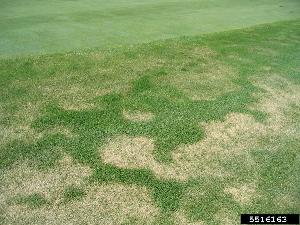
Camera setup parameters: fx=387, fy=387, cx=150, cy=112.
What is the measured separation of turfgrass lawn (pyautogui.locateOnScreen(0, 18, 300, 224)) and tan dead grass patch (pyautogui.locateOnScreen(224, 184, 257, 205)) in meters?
0.02

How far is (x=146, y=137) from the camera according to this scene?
594 cm

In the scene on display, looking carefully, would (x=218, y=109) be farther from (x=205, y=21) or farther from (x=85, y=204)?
(x=205, y=21)

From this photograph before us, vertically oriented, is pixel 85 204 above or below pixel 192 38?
below

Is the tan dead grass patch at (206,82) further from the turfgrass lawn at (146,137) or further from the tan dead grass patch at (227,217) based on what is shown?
the tan dead grass patch at (227,217)

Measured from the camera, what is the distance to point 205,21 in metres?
12.2

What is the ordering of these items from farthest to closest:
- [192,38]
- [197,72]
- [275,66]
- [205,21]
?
[205,21] < [192,38] < [275,66] < [197,72]

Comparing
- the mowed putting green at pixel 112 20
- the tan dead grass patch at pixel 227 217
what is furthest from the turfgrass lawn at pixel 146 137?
the mowed putting green at pixel 112 20

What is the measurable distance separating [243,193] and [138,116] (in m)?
2.32

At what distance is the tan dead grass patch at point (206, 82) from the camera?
24.6ft

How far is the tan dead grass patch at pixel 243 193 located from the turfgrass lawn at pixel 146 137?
2 cm

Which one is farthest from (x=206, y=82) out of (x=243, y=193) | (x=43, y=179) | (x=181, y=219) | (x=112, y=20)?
(x=112, y=20)

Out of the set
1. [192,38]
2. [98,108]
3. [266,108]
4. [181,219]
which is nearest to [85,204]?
[181,219]

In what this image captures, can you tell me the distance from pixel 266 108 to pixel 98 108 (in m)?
3.07

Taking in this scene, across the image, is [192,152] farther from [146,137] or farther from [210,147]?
[146,137]
